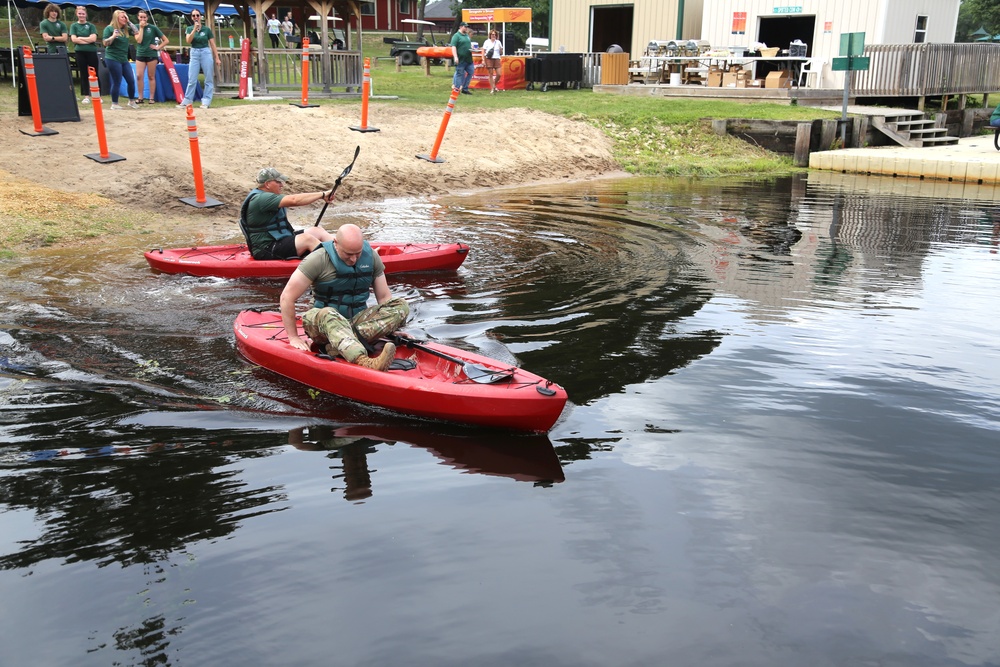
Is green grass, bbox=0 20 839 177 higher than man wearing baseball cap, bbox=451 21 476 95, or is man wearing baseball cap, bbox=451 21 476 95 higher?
man wearing baseball cap, bbox=451 21 476 95

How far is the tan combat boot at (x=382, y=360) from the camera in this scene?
22.6ft

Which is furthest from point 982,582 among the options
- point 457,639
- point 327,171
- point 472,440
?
point 327,171

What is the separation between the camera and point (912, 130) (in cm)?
2450

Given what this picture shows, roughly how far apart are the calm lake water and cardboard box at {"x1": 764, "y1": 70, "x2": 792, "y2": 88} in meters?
17.3

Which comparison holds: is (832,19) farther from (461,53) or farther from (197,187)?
(197,187)

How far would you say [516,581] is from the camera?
4.97 meters

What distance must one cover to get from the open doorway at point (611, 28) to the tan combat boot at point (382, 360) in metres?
29.3

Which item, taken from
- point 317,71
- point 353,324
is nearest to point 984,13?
point 317,71

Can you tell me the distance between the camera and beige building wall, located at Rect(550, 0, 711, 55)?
29641 mm

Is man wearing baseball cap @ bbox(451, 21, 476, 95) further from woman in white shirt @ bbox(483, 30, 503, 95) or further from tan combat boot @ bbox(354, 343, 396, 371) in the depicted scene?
tan combat boot @ bbox(354, 343, 396, 371)

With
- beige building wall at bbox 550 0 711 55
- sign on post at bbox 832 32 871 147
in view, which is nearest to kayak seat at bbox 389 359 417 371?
sign on post at bbox 832 32 871 147

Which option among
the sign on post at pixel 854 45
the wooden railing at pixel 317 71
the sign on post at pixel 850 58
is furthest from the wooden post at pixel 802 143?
the wooden railing at pixel 317 71

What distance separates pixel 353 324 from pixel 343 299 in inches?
9.2

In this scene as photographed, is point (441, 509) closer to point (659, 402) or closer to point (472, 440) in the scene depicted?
point (472, 440)
